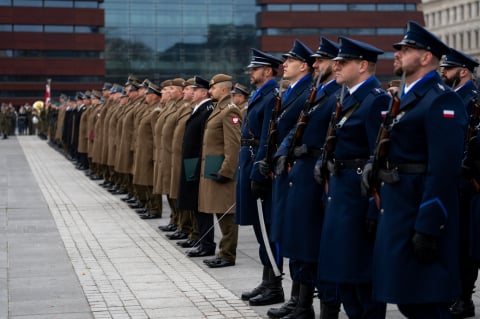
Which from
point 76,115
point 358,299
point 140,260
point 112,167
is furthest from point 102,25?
point 358,299

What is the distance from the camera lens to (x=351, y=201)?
5.74m

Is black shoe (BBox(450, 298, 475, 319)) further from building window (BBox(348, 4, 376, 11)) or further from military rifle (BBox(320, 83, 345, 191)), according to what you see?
building window (BBox(348, 4, 376, 11))

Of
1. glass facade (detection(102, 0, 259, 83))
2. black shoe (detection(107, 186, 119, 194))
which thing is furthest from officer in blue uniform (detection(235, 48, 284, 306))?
glass facade (detection(102, 0, 259, 83))

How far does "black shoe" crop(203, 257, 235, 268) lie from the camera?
9.72 m

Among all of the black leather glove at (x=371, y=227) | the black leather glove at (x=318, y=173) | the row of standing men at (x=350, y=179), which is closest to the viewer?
the row of standing men at (x=350, y=179)

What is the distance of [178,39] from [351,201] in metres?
76.6

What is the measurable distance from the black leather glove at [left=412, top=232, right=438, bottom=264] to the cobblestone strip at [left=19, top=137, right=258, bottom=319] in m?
2.66

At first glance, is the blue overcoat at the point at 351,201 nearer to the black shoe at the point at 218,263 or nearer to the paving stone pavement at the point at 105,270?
the paving stone pavement at the point at 105,270

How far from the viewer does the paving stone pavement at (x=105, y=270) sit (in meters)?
7.67

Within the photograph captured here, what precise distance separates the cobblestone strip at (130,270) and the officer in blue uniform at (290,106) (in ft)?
3.01

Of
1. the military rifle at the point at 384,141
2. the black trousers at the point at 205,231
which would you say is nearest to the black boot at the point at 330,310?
the military rifle at the point at 384,141

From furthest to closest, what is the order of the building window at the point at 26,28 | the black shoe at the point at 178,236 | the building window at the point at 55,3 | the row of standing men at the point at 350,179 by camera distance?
the building window at the point at 55,3, the building window at the point at 26,28, the black shoe at the point at 178,236, the row of standing men at the point at 350,179

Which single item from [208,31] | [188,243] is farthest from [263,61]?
[208,31]

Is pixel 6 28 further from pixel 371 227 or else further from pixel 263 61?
pixel 371 227
